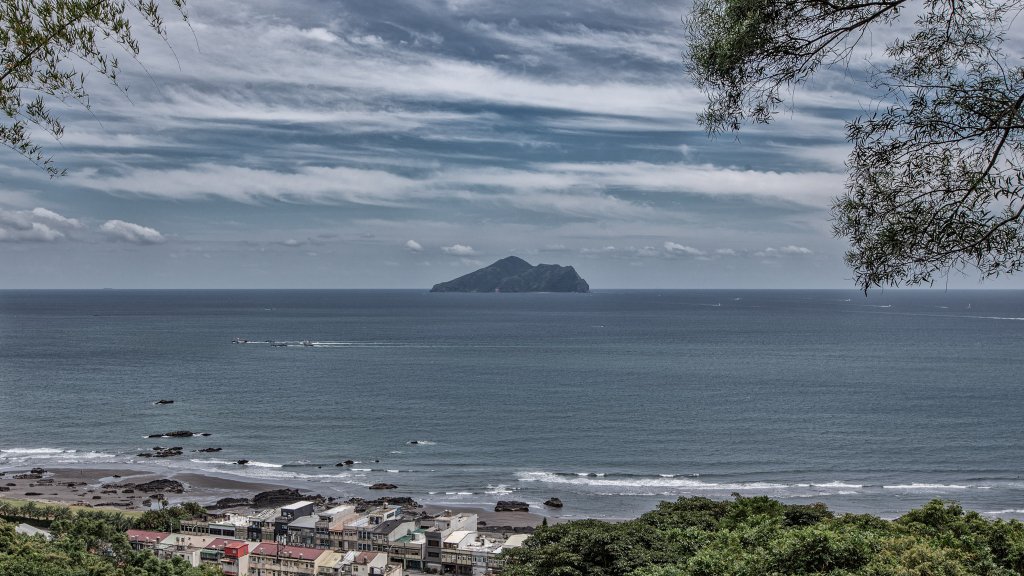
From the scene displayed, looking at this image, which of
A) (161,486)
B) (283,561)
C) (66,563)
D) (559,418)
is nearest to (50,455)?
(161,486)

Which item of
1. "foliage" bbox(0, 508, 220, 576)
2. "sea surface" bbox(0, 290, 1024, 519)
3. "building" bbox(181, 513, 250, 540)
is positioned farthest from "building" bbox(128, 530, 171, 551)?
"sea surface" bbox(0, 290, 1024, 519)

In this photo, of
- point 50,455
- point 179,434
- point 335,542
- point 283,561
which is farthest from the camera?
point 179,434

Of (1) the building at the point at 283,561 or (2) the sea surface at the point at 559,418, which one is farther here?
(2) the sea surface at the point at 559,418

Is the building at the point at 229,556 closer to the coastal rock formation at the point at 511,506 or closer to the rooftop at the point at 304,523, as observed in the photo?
the rooftop at the point at 304,523

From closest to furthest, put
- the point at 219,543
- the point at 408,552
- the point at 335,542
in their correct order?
the point at 219,543
the point at 408,552
the point at 335,542

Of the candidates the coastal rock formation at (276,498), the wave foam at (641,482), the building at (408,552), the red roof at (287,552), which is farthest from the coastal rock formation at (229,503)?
the wave foam at (641,482)

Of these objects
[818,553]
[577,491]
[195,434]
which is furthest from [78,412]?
[818,553]

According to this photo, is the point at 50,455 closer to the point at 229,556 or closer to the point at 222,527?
the point at 222,527
